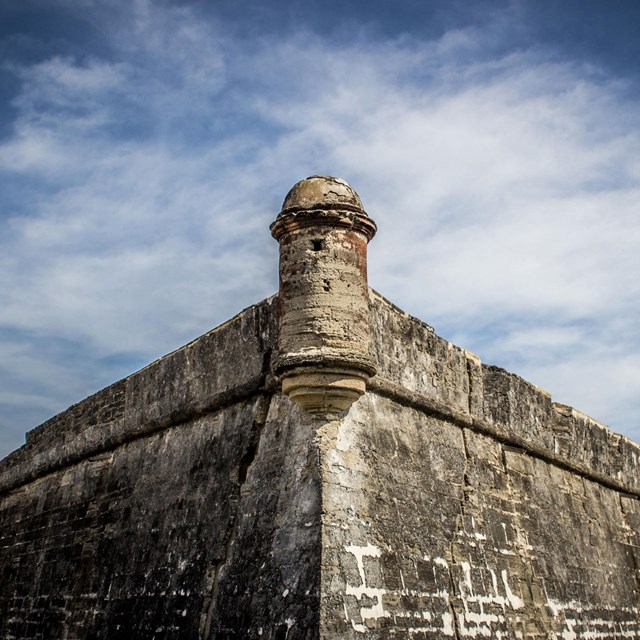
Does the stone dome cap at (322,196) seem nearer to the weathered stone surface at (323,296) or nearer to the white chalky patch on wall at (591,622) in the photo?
the weathered stone surface at (323,296)

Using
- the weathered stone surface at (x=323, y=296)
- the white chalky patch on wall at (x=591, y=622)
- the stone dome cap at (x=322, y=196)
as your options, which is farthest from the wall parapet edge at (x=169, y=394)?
the white chalky patch on wall at (x=591, y=622)

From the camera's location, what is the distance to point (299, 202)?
709 centimetres

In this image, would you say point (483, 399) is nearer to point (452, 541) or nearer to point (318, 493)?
point (452, 541)

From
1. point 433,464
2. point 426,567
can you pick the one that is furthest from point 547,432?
point 426,567

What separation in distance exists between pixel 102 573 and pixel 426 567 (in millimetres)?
3288

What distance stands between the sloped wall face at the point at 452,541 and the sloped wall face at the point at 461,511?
0.01 m

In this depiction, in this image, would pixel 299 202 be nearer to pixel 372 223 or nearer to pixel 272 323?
pixel 372 223

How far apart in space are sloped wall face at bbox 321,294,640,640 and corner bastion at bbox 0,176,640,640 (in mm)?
23

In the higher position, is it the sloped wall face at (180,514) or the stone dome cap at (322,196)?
the stone dome cap at (322,196)

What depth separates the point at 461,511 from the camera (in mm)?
8102

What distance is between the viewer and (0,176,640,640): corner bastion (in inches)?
260

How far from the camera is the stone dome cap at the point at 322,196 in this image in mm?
7039

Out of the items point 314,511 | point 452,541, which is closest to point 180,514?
point 314,511

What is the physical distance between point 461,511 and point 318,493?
211 cm
